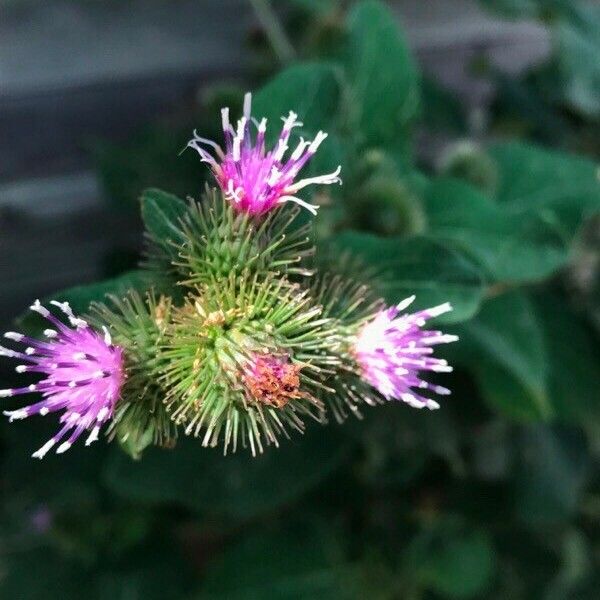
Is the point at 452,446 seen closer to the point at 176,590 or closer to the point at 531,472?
the point at 531,472

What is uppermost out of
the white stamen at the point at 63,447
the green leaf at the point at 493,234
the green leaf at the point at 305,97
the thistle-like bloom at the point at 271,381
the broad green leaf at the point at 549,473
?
the green leaf at the point at 305,97

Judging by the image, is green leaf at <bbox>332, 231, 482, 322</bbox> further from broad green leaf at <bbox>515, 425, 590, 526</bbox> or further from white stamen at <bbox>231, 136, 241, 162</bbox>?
broad green leaf at <bbox>515, 425, 590, 526</bbox>

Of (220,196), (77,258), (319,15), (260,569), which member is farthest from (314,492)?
(220,196)

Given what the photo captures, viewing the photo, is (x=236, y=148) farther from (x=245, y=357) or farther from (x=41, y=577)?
(x=41, y=577)

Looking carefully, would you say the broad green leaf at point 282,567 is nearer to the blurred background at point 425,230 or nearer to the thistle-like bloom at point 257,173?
the blurred background at point 425,230

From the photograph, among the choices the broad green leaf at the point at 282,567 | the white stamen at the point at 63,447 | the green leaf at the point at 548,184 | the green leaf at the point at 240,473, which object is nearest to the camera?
the white stamen at the point at 63,447

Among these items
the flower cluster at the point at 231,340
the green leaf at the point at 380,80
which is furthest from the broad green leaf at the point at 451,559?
the flower cluster at the point at 231,340
